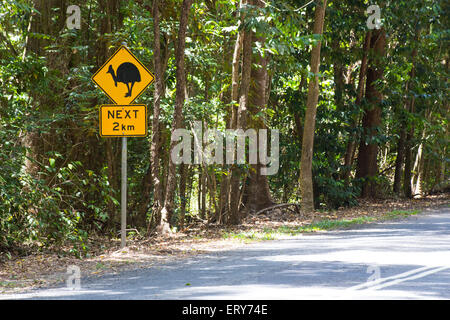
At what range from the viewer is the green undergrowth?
1491 centimetres

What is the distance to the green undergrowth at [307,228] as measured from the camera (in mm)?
14914

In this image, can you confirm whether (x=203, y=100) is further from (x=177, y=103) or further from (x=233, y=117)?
(x=177, y=103)

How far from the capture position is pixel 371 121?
86.9 feet

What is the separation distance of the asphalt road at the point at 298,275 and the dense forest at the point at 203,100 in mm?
3738

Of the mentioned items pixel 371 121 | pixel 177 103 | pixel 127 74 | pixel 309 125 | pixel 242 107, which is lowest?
pixel 309 125

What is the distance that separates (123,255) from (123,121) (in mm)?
2662

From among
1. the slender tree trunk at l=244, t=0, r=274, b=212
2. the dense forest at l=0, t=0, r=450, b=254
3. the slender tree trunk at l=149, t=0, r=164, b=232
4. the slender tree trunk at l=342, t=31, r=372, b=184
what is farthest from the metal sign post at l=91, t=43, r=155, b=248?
the slender tree trunk at l=342, t=31, r=372, b=184

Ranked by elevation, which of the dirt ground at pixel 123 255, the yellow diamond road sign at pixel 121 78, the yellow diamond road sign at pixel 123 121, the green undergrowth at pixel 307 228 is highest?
the yellow diamond road sign at pixel 121 78

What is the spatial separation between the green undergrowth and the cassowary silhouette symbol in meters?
4.76

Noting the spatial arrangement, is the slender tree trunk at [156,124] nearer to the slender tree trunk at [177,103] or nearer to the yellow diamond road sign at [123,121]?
the slender tree trunk at [177,103]

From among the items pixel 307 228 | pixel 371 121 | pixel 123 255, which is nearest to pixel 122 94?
pixel 123 255

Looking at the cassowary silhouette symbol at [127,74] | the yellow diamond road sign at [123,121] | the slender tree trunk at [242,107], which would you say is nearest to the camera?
the yellow diamond road sign at [123,121]

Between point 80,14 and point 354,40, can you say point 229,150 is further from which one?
point 354,40

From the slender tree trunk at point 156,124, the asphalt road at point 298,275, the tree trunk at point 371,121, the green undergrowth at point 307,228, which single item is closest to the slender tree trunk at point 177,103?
the slender tree trunk at point 156,124
